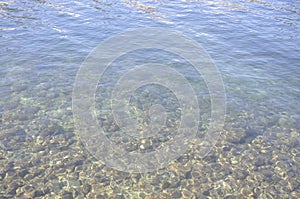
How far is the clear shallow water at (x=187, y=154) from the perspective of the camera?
12.6 m

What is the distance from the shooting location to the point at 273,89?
19.1m

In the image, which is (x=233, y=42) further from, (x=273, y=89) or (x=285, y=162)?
(x=285, y=162)

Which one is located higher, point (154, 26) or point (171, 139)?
point (154, 26)

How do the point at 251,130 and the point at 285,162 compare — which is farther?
the point at 251,130

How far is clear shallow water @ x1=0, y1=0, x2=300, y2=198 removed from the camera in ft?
41.4

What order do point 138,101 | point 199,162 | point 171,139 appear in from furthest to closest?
point 138,101
point 171,139
point 199,162

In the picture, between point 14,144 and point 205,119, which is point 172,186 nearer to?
point 205,119

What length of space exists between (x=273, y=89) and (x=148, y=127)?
836 cm

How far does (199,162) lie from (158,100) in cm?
523

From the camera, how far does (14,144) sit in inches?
559

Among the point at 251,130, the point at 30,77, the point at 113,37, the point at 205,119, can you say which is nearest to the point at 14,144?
the point at 30,77

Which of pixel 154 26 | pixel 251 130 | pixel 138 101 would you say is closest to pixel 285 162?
pixel 251 130

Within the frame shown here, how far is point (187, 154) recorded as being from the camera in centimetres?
1430

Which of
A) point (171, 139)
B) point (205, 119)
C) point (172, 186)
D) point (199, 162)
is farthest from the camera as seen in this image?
point (205, 119)
